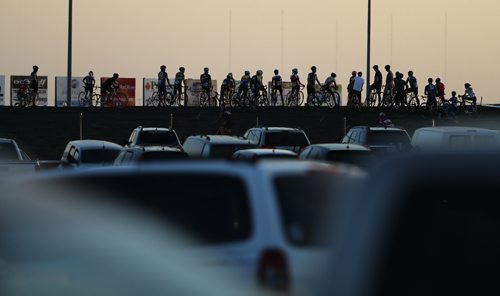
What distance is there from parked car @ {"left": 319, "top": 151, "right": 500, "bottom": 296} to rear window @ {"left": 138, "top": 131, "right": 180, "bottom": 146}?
87.1 ft

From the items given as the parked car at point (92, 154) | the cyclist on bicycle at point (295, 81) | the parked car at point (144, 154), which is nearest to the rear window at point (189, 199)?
the parked car at point (144, 154)

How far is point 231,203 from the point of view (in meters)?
7.66

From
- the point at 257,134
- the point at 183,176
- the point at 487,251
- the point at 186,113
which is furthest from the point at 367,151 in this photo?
the point at 186,113

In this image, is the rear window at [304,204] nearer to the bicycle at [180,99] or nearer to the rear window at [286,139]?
the rear window at [286,139]

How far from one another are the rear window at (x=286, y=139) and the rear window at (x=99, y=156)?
173 inches

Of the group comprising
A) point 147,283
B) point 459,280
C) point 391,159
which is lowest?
point 147,283

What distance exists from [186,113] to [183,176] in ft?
150

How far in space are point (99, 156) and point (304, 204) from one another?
1868 centimetres

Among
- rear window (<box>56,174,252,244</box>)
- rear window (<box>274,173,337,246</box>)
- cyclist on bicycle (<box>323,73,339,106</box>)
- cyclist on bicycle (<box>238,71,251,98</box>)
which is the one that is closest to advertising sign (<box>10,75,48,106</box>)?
cyclist on bicycle (<box>238,71,251,98</box>)

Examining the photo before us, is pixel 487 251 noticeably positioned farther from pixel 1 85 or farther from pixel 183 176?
pixel 1 85

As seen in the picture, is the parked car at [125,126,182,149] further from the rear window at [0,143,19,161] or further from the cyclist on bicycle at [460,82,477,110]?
the cyclist on bicycle at [460,82,477,110]

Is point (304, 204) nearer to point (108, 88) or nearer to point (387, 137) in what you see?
point (387, 137)

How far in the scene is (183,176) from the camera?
25.5ft

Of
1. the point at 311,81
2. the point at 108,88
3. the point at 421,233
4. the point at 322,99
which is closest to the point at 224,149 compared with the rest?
the point at 421,233
